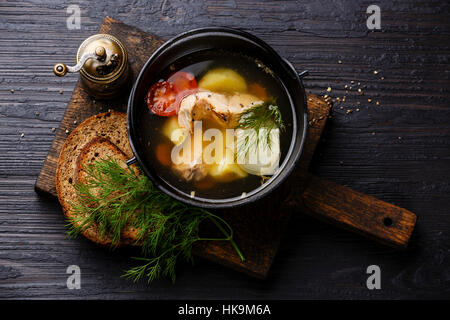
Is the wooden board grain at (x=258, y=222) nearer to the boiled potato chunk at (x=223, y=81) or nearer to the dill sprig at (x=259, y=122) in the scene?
the dill sprig at (x=259, y=122)

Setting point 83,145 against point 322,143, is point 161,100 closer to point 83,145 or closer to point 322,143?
point 83,145

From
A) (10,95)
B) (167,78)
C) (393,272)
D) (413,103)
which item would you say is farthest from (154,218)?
(413,103)

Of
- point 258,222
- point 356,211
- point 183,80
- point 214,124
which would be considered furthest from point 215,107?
point 356,211

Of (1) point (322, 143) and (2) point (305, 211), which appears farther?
(1) point (322, 143)

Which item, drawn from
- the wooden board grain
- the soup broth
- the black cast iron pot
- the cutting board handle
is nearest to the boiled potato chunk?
the soup broth

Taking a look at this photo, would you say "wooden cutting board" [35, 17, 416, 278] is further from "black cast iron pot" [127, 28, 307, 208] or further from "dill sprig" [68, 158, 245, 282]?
"black cast iron pot" [127, 28, 307, 208]

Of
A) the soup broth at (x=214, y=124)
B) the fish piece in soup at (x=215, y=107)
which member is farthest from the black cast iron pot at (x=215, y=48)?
the fish piece in soup at (x=215, y=107)
